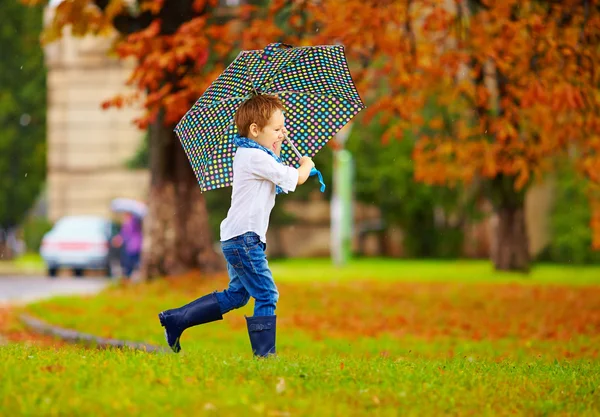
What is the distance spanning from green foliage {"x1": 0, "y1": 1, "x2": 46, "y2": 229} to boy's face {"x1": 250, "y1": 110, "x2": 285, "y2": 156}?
35224 mm

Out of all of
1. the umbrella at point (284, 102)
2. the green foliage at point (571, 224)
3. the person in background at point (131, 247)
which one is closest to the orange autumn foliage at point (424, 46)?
the umbrella at point (284, 102)

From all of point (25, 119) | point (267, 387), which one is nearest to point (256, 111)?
point (267, 387)

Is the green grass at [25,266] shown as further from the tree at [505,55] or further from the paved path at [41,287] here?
the tree at [505,55]

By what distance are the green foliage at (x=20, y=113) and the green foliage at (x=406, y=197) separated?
43.7ft

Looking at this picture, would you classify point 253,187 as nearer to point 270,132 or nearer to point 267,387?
point 270,132

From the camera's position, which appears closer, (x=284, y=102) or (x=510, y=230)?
(x=284, y=102)

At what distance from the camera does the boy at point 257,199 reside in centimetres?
660

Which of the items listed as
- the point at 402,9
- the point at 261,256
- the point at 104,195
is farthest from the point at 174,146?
the point at 104,195

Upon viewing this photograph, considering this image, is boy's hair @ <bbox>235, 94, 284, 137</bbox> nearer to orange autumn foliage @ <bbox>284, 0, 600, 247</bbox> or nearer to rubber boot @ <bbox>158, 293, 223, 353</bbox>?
rubber boot @ <bbox>158, 293, 223, 353</bbox>

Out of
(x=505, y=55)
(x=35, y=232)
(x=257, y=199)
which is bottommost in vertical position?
(x=35, y=232)

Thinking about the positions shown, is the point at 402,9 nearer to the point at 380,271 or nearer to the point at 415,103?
the point at 415,103

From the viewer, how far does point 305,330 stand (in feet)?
41.3

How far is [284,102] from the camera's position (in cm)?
776

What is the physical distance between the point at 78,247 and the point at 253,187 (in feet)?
72.8
